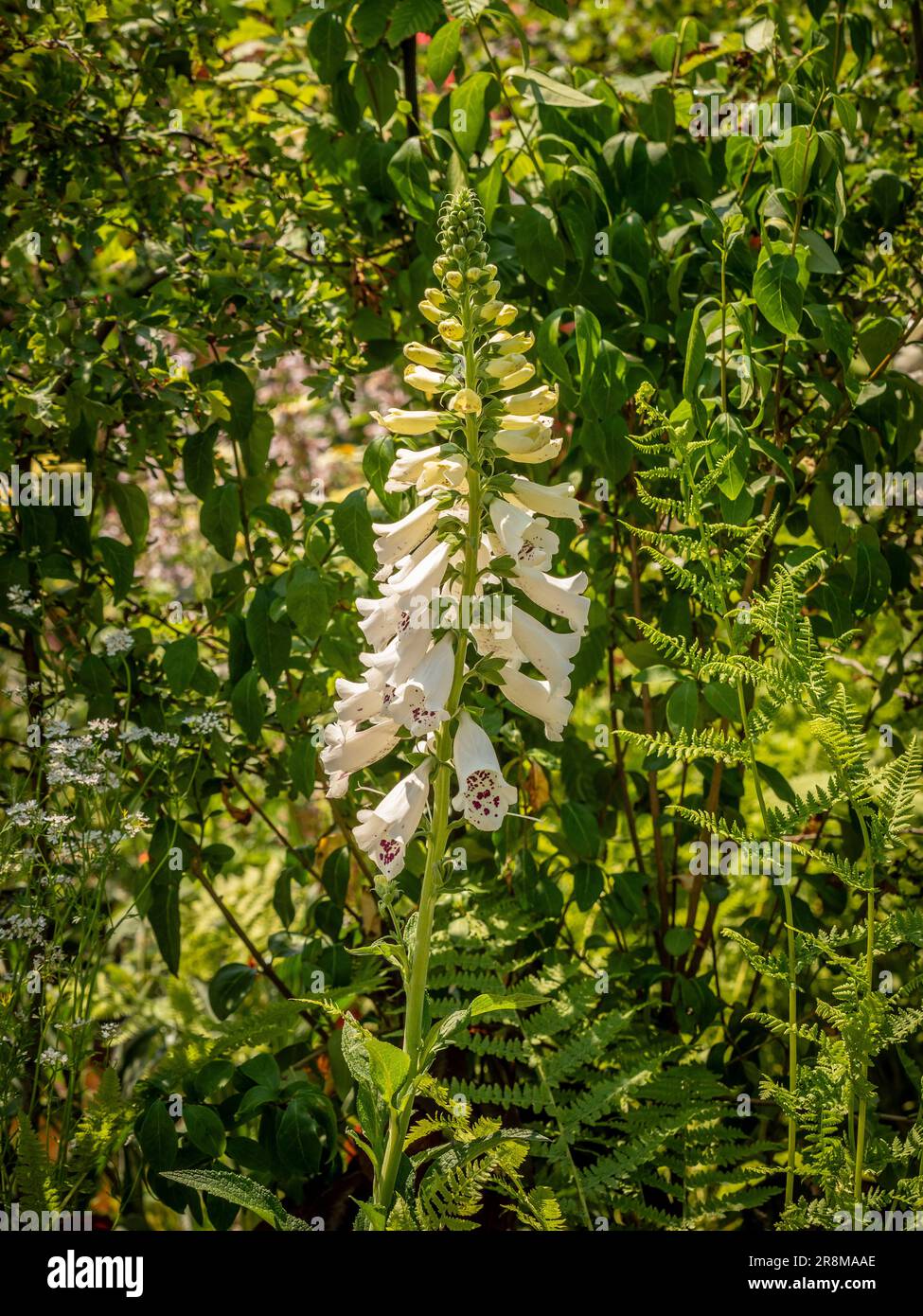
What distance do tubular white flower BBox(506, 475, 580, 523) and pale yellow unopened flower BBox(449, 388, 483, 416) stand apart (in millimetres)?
137

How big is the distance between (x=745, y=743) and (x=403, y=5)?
175 cm

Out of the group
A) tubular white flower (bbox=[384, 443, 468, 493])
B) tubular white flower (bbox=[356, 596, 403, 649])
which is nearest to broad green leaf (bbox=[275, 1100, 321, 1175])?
tubular white flower (bbox=[356, 596, 403, 649])

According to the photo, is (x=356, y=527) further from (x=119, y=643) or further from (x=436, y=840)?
(x=436, y=840)

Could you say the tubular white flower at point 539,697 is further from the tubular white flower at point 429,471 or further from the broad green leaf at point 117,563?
the broad green leaf at point 117,563

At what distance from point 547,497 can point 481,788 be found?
0.50m

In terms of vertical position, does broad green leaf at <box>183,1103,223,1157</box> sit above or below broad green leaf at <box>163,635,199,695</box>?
below

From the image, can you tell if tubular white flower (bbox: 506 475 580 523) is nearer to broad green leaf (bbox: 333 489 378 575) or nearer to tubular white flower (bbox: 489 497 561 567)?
tubular white flower (bbox: 489 497 561 567)

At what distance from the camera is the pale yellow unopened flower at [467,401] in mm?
1882

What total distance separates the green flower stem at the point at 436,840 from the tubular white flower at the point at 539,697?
89 mm

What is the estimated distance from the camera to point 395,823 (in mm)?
1903

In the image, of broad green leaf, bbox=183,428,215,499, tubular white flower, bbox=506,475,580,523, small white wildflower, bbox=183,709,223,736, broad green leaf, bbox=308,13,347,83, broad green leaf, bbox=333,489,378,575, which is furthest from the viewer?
broad green leaf, bbox=183,428,215,499

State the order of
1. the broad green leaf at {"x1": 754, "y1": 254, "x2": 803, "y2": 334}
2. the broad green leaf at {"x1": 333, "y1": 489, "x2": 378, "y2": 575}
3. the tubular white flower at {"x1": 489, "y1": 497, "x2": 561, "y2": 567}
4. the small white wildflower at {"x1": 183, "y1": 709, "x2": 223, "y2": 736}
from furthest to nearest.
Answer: the small white wildflower at {"x1": 183, "y1": 709, "x2": 223, "y2": 736}
the broad green leaf at {"x1": 333, "y1": 489, "x2": 378, "y2": 575}
the broad green leaf at {"x1": 754, "y1": 254, "x2": 803, "y2": 334}
the tubular white flower at {"x1": 489, "y1": 497, "x2": 561, "y2": 567}

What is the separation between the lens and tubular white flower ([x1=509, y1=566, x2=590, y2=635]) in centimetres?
196

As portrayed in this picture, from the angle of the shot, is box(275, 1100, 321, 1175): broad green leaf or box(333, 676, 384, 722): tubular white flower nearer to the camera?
box(333, 676, 384, 722): tubular white flower
